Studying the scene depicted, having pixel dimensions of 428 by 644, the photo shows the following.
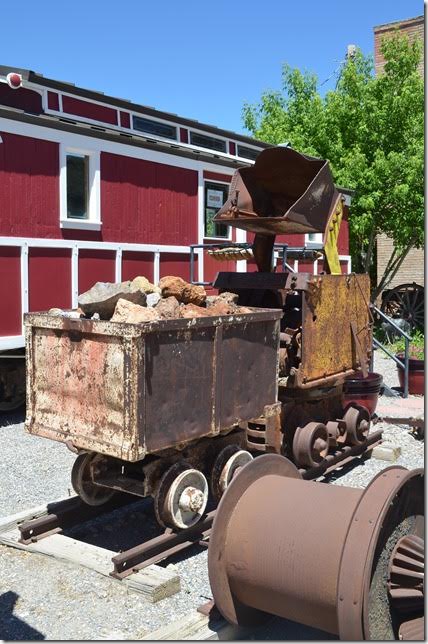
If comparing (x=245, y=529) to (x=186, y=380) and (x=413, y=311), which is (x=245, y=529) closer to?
(x=186, y=380)

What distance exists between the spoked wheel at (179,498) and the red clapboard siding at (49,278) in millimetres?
4803

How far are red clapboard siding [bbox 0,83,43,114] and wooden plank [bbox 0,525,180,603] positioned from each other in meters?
6.78

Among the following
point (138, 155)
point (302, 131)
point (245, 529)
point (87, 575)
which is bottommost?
point (87, 575)

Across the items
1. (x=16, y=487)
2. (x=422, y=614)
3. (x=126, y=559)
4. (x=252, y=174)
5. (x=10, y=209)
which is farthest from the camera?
(x=10, y=209)

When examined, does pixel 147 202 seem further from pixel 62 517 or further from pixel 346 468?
pixel 62 517

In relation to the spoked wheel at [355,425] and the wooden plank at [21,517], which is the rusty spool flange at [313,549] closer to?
the wooden plank at [21,517]

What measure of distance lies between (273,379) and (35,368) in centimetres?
195

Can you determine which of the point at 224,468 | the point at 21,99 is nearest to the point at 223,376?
the point at 224,468

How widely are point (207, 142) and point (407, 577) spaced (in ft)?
38.3

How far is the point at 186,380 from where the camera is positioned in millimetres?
4621

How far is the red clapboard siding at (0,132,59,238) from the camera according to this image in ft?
28.1

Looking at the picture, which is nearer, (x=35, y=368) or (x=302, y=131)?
(x=35, y=368)

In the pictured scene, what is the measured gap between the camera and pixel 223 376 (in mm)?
4984

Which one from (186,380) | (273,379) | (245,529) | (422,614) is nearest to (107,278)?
(273,379)
